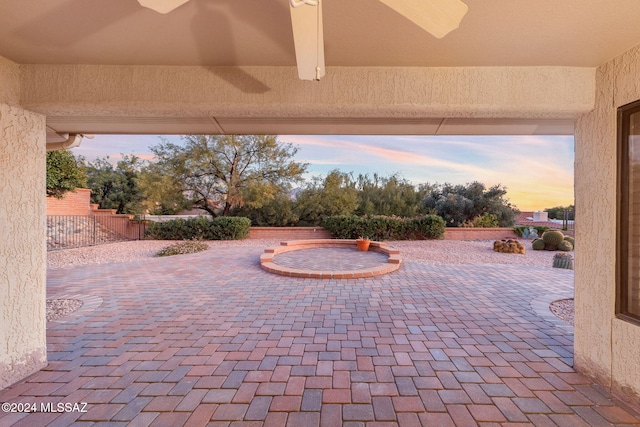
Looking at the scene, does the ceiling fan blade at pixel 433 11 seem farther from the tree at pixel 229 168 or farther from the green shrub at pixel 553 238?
the tree at pixel 229 168

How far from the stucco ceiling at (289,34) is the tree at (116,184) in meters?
18.8

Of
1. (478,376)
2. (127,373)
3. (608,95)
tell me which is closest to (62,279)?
(127,373)

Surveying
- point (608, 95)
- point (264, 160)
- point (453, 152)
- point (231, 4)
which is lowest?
point (608, 95)

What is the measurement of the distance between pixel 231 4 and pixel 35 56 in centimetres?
189

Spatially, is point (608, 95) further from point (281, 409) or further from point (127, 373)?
point (127, 373)

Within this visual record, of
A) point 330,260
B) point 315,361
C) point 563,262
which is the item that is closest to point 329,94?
point 315,361

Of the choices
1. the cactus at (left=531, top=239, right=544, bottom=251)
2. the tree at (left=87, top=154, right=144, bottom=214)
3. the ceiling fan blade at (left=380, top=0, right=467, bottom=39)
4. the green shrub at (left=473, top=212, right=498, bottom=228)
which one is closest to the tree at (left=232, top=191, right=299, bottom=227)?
the tree at (left=87, top=154, right=144, bottom=214)

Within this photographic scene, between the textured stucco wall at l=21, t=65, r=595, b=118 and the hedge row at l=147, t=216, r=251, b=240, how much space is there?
10.2m

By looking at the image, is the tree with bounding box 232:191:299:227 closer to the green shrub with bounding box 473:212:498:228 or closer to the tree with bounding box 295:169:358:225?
the tree with bounding box 295:169:358:225

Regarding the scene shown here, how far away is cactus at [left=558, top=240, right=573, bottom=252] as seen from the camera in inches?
382

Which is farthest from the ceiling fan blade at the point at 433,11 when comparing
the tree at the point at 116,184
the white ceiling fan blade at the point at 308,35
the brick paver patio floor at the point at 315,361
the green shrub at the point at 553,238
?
the tree at the point at 116,184

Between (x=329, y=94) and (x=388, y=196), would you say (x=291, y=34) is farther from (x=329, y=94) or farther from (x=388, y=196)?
(x=388, y=196)

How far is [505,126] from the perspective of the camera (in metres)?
3.49

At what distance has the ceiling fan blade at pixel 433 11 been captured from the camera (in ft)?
Answer: 4.21
